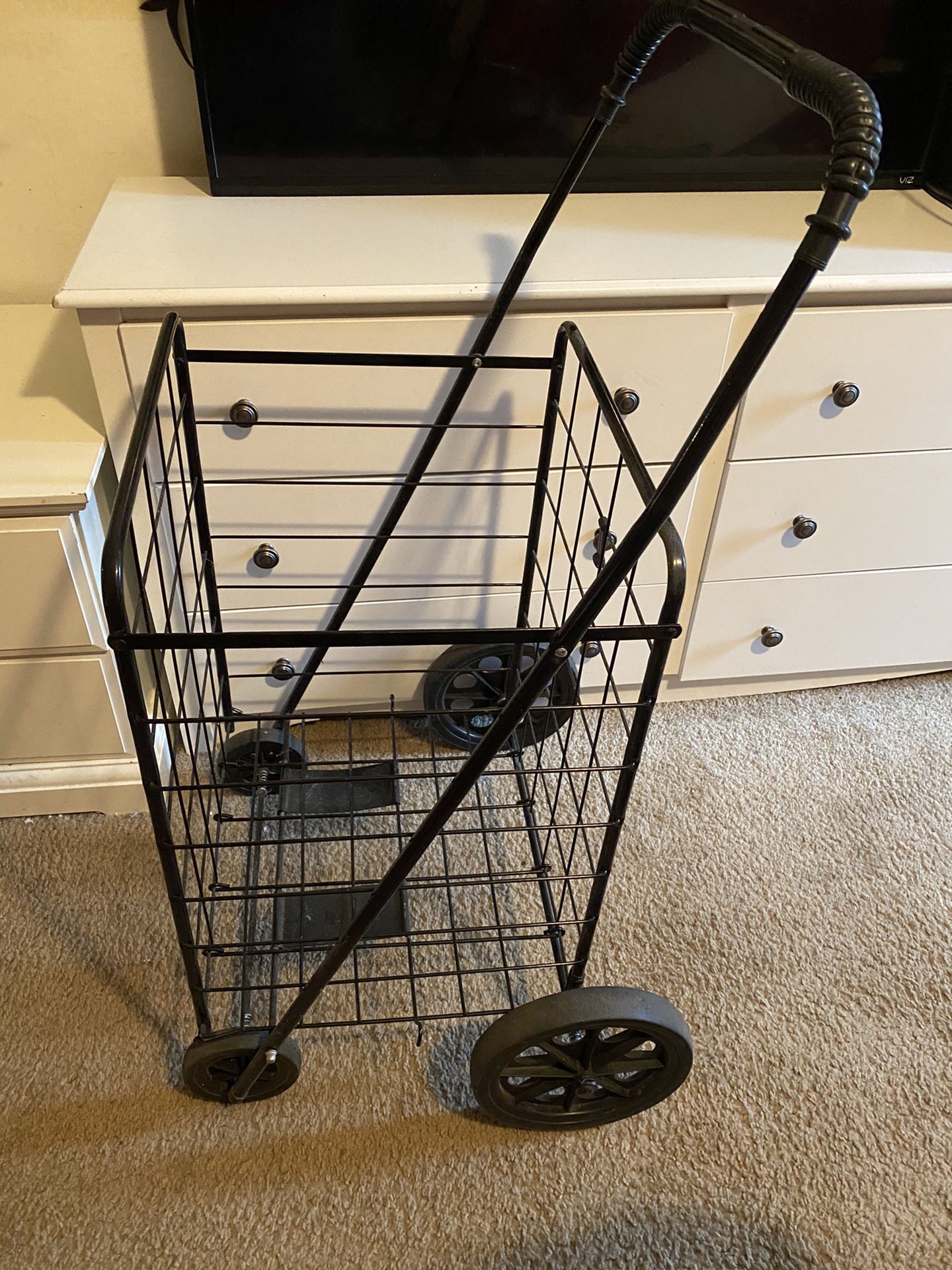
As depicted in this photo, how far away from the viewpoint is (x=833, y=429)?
130 cm

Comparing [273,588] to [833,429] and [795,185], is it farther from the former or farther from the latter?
[795,185]

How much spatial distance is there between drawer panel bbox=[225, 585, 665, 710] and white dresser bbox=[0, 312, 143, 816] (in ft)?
0.64

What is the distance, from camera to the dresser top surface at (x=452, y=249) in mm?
1075

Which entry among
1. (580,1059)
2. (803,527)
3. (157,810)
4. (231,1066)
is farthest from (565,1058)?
(803,527)

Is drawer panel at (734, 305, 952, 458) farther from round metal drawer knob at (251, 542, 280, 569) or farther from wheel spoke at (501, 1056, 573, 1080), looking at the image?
wheel spoke at (501, 1056, 573, 1080)

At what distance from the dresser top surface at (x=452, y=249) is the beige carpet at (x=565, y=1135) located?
758mm

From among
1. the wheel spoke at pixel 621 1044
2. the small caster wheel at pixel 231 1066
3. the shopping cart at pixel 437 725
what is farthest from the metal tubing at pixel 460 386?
the wheel spoke at pixel 621 1044

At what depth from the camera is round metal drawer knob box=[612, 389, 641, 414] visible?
118 cm

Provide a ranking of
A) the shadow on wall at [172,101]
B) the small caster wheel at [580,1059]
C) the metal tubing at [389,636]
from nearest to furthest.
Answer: the metal tubing at [389,636] → the small caster wheel at [580,1059] → the shadow on wall at [172,101]

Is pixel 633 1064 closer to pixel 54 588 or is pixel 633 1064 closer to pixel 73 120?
pixel 54 588

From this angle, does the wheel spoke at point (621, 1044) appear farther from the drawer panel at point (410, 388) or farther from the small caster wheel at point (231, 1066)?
the drawer panel at point (410, 388)

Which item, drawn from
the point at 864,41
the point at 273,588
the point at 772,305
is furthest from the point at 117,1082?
the point at 864,41

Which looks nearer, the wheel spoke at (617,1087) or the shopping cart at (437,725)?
the shopping cart at (437,725)

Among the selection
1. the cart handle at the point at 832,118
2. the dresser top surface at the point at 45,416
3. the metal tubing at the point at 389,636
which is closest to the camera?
the cart handle at the point at 832,118
